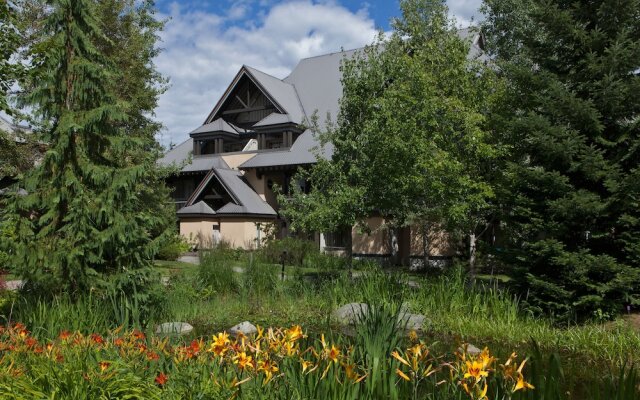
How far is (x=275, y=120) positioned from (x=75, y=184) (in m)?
23.7

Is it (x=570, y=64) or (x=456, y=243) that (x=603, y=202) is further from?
(x=456, y=243)

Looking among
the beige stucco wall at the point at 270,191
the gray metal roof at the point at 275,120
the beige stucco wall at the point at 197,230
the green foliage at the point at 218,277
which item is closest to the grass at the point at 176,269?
the green foliage at the point at 218,277

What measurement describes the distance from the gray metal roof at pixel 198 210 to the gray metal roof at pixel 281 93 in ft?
24.8

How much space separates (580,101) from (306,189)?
21749mm

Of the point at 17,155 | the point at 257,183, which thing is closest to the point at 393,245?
the point at 257,183

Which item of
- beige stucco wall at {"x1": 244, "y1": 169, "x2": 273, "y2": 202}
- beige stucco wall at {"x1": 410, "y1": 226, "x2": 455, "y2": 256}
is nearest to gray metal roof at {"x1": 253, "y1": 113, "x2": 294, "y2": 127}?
beige stucco wall at {"x1": 244, "y1": 169, "x2": 273, "y2": 202}

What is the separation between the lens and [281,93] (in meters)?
34.1

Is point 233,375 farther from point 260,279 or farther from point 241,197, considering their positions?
point 241,197

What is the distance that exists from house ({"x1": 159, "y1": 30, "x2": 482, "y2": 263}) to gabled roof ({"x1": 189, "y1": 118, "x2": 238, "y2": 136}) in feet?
0.23

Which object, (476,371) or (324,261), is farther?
(324,261)

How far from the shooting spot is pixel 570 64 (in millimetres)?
12125

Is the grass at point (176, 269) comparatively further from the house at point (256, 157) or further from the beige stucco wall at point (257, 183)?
the beige stucco wall at point (257, 183)

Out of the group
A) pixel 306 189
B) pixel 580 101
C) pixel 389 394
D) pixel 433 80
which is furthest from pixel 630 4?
pixel 306 189

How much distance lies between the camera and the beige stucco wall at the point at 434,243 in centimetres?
2653
